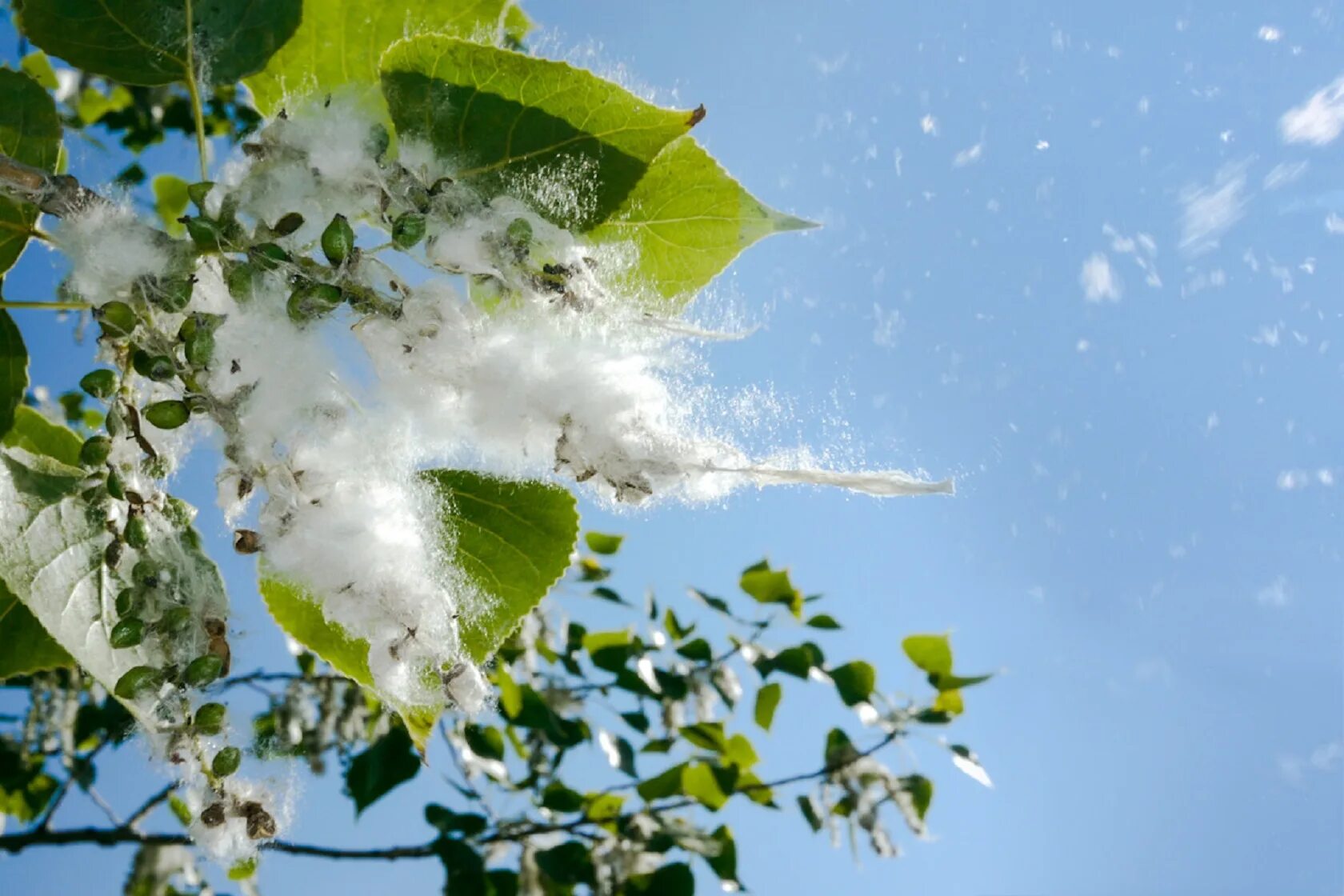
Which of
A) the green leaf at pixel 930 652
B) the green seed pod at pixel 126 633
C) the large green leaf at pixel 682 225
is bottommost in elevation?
the green seed pod at pixel 126 633

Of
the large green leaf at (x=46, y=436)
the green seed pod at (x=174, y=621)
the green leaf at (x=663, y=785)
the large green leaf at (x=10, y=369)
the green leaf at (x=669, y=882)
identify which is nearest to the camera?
the green seed pod at (x=174, y=621)

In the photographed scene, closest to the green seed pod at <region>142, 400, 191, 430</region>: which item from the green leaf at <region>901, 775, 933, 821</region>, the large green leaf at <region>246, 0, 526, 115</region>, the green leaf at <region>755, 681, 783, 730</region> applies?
the large green leaf at <region>246, 0, 526, 115</region>

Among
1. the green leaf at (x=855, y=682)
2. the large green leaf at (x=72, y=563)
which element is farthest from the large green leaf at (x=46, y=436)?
the green leaf at (x=855, y=682)

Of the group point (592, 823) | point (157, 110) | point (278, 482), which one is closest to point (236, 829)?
point (278, 482)

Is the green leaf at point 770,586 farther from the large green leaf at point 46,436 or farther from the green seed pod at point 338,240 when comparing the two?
the green seed pod at point 338,240

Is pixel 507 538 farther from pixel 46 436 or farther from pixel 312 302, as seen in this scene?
pixel 46 436

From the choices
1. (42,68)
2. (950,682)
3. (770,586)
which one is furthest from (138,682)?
(950,682)
